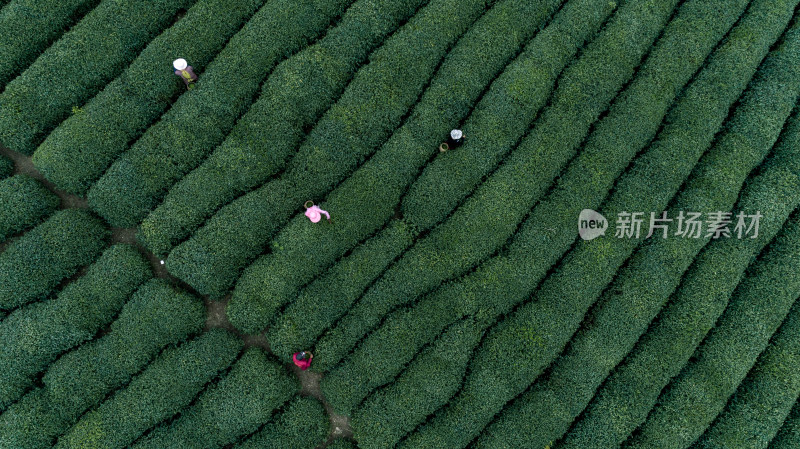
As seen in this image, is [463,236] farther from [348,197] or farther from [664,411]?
[664,411]

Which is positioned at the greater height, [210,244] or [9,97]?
[9,97]


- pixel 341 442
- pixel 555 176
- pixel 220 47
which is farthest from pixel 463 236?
pixel 220 47

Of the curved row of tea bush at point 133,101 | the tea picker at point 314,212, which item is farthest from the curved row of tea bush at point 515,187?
the curved row of tea bush at point 133,101

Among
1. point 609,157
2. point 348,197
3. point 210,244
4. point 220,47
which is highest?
point 220,47

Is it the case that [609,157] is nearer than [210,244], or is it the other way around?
[210,244]

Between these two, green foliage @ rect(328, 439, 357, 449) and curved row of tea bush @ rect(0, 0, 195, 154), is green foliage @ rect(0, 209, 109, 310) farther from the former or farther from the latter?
green foliage @ rect(328, 439, 357, 449)

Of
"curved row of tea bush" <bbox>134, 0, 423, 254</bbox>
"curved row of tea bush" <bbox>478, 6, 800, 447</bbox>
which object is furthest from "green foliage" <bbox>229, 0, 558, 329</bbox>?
"curved row of tea bush" <bbox>478, 6, 800, 447</bbox>

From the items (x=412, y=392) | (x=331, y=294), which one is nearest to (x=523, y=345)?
(x=412, y=392)
